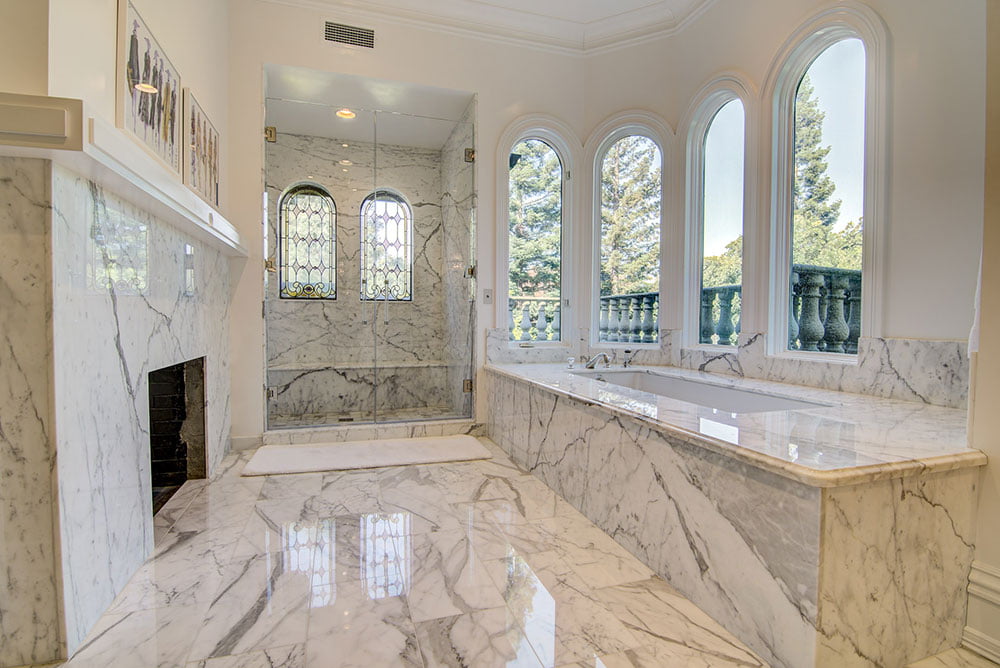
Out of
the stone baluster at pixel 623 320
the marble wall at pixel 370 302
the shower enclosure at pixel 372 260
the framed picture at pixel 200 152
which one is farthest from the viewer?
the marble wall at pixel 370 302

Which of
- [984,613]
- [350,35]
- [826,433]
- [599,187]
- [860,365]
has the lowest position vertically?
[984,613]

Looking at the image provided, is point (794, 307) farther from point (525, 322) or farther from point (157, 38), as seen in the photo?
point (157, 38)

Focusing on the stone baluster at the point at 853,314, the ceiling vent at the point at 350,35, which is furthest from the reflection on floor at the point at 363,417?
the ceiling vent at the point at 350,35

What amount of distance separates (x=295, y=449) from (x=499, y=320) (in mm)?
1610

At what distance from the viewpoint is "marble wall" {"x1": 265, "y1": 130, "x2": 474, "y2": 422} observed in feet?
13.8

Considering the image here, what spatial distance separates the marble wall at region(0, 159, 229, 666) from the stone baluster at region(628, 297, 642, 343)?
9.76 feet

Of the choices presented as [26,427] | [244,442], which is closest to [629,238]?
[244,442]

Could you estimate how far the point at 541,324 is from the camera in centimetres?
387

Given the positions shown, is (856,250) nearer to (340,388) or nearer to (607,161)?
(607,161)

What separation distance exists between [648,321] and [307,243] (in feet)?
9.89

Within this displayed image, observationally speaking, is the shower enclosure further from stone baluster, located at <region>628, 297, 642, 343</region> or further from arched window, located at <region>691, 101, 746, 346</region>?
arched window, located at <region>691, 101, 746, 346</region>

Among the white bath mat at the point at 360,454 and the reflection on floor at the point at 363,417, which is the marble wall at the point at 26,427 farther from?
the reflection on floor at the point at 363,417

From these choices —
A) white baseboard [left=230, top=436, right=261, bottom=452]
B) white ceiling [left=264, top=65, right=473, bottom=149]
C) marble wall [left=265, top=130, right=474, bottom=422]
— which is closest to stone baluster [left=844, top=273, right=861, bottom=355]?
marble wall [left=265, top=130, right=474, bottom=422]

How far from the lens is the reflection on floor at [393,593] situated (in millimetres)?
1296
